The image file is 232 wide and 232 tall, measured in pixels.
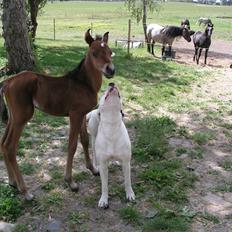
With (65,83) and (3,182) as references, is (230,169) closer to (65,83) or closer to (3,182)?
(65,83)

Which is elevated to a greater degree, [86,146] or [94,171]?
[86,146]

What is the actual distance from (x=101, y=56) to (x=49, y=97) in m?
0.77

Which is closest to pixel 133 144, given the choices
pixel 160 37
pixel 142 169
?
pixel 142 169

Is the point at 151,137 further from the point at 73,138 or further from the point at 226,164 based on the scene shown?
the point at 73,138

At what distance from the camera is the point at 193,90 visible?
10.4 metres

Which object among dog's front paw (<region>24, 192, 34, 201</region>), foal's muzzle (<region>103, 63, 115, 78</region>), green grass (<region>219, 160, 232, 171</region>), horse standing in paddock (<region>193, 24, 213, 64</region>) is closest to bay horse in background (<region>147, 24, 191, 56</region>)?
horse standing in paddock (<region>193, 24, 213, 64</region>)

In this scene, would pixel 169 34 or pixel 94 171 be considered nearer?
pixel 94 171

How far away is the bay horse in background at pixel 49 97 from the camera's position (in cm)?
429

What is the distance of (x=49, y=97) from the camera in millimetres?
4391

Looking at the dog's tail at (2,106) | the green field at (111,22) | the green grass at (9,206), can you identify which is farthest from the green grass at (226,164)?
the green field at (111,22)

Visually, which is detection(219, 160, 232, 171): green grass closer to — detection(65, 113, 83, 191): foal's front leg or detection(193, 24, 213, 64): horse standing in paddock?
detection(65, 113, 83, 191): foal's front leg

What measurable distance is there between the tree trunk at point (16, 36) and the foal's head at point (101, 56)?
5260mm

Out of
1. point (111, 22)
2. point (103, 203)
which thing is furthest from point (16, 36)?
point (111, 22)

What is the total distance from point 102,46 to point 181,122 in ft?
12.2
